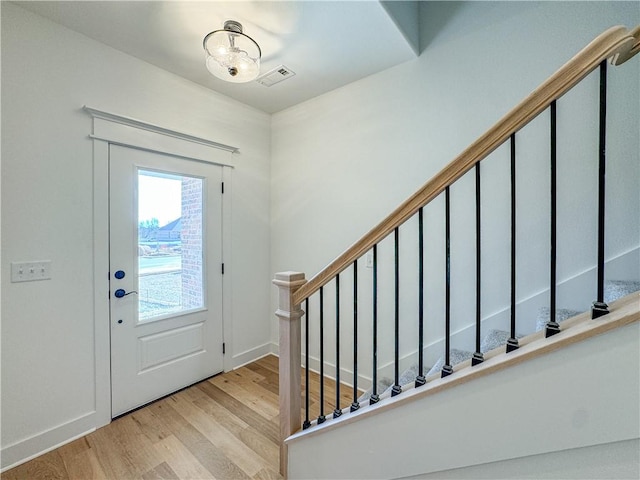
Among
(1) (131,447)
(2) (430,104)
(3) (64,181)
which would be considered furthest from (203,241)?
(2) (430,104)

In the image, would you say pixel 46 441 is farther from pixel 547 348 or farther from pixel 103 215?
pixel 547 348

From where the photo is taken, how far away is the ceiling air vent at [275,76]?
230 centimetres

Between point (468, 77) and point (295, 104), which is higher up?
point (295, 104)

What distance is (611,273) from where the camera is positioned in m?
1.59

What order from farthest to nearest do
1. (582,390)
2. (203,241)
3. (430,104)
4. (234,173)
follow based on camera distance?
(234,173) < (203,241) < (430,104) < (582,390)

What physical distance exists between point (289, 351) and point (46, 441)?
5.64 feet

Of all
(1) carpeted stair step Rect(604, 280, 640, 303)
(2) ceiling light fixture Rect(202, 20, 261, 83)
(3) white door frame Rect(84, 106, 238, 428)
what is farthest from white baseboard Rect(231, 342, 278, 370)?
(1) carpeted stair step Rect(604, 280, 640, 303)

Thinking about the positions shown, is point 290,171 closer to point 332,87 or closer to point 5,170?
point 332,87

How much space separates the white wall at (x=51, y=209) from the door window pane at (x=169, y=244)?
1.11 feet

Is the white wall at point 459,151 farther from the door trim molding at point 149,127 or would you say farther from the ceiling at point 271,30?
the door trim molding at point 149,127

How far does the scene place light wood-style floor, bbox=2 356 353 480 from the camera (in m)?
1.64

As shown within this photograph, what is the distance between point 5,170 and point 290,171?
2.05m

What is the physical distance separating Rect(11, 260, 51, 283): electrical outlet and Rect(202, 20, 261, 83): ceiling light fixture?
1.65m

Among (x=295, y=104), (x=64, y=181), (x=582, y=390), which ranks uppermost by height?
(x=295, y=104)
